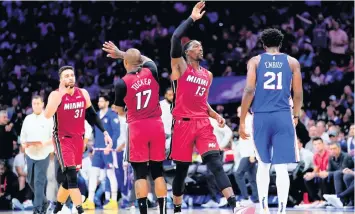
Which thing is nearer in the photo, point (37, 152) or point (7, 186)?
point (37, 152)

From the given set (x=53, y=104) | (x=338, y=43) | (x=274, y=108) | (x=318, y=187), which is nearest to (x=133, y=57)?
(x=53, y=104)

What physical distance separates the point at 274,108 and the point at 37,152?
5.24 m

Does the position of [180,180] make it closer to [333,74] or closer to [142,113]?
[142,113]

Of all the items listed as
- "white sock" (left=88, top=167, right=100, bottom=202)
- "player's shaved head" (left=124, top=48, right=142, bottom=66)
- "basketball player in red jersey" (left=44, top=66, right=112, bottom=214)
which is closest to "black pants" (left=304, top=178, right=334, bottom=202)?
"white sock" (left=88, top=167, right=100, bottom=202)

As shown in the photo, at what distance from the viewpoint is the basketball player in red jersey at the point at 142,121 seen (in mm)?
9258

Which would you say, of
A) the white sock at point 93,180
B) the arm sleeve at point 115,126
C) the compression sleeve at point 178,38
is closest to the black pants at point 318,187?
the arm sleeve at point 115,126

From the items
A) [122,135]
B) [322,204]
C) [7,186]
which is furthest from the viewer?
[7,186]

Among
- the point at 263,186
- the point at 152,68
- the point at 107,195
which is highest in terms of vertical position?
the point at 152,68

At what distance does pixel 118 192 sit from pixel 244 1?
1007cm

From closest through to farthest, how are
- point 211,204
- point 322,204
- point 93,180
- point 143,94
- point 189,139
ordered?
point 143,94
point 189,139
point 322,204
point 93,180
point 211,204

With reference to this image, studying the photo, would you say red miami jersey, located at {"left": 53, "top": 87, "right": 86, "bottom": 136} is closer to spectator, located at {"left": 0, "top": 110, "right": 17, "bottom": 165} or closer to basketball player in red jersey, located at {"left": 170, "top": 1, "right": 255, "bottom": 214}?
basketball player in red jersey, located at {"left": 170, "top": 1, "right": 255, "bottom": 214}

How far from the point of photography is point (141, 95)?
929 centimetres

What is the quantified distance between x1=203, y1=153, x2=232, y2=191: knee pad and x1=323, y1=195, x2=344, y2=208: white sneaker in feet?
18.7

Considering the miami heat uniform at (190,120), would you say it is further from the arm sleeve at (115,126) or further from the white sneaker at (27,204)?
the white sneaker at (27,204)
